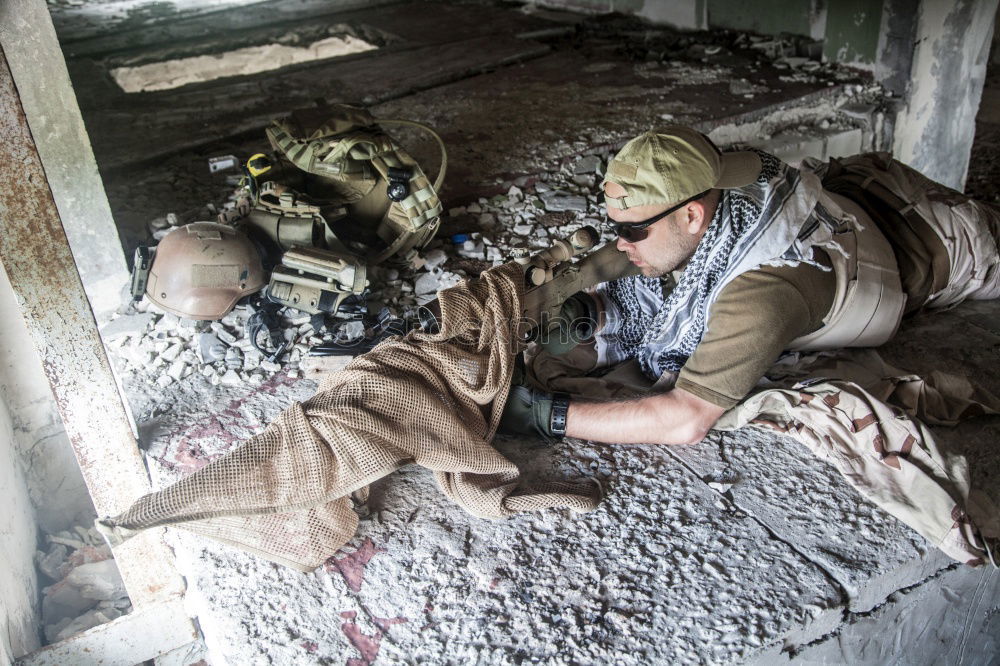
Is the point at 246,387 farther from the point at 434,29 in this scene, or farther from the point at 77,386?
the point at 434,29

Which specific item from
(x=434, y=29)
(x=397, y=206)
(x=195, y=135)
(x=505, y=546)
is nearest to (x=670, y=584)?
(x=505, y=546)

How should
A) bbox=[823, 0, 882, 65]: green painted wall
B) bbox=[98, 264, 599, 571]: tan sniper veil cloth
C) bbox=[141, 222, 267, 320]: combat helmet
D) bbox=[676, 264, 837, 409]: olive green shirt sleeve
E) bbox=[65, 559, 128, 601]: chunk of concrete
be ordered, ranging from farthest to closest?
bbox=[823, 0, 882, 65]: green painted wall → bbox=[65, 559, 128, 601]: chunk of concrete → bbox=[141, 222, 267, 320]: combat helmet → bbox=[676, 264, 837, 409]: olive green shirt sleeve → bbox=[98, 264, 599, 571]: tan sniper veil cloth

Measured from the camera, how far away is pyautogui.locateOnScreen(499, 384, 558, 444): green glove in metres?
2.42

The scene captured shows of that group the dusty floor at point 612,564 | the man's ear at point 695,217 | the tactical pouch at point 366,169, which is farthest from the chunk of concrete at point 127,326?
the man's ear at point 695,217

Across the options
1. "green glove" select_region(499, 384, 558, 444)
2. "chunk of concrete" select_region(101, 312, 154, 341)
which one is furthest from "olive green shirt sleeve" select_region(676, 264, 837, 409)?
"chunk of concrete" select_region(101, 312, 154, 341)

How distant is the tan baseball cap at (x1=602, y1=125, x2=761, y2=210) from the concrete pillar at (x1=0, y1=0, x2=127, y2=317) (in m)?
2.01

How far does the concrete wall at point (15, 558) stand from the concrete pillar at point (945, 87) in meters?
4.90

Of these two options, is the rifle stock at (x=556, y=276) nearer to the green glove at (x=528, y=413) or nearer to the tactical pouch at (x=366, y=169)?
the green glove at (x=528, y=413)

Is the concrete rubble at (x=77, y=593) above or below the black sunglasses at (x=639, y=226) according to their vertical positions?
below

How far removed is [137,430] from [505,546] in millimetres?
1399

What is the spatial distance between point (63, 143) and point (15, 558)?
165cm

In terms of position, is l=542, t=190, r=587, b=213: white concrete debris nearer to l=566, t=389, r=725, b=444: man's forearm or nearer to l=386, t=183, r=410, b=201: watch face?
l=386, t=183, r=410, b=201: watch face

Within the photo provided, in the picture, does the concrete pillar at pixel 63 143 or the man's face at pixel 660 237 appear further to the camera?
the concrete pillar at pixel 63 143

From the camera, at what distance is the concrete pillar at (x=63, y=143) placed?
9.03 feet
